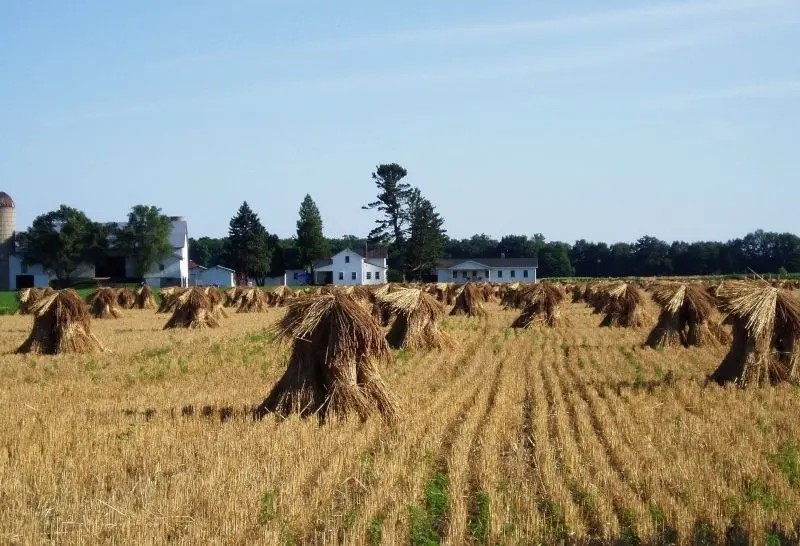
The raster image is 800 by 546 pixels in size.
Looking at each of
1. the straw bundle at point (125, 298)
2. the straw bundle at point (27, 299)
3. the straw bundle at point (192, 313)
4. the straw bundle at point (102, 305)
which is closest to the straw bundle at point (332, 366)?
the straw bundle at point (192, 313)

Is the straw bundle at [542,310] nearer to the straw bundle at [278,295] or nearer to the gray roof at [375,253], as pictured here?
the straw bundle at [278,295]

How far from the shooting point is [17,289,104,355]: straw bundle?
23.9 m

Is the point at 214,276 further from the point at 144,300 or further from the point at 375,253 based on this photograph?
the point at 144,300

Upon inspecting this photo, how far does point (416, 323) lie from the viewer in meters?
25.3

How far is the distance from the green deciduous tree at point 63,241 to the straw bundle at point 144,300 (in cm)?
2753

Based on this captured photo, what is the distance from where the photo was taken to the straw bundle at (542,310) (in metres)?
34.5

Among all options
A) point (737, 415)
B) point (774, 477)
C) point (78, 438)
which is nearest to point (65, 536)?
point (78, 438)

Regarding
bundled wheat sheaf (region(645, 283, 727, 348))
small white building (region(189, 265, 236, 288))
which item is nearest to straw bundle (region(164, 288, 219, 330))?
A: bundled wheat sheaf (region(645, 283, 727, 348))

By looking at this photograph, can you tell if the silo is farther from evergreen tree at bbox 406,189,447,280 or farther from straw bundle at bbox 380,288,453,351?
straw bundle at bbox 380,288,453,351

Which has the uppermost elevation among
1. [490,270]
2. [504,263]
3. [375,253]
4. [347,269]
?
[375,253]

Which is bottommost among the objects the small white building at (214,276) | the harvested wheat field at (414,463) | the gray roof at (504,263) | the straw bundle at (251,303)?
the harvested wheat field at (414,463)

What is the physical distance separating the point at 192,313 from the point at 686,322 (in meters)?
19.8

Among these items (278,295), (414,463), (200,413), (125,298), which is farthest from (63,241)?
(414,463)

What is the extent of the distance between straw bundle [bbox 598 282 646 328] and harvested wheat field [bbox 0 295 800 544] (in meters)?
15.1
